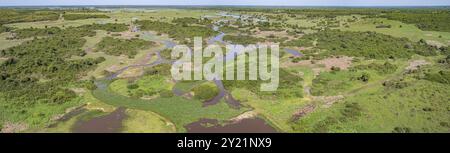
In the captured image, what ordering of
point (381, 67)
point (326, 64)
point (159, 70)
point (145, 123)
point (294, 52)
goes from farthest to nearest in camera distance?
point (294, 52)
point (326, 64)
point (381, 67)
point (159, 70)
point (145, 123)

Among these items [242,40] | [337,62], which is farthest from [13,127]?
[242,40]

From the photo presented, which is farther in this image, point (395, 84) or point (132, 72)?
point (132, 72)

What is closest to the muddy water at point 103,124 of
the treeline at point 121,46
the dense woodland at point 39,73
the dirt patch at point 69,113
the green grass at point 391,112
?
the dirt patch at point 69,113

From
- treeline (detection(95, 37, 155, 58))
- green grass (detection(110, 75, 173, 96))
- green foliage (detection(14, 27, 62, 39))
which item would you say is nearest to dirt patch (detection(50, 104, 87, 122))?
green grass (detection(110, 75, 173, 96))

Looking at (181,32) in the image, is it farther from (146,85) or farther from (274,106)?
(274,106)
